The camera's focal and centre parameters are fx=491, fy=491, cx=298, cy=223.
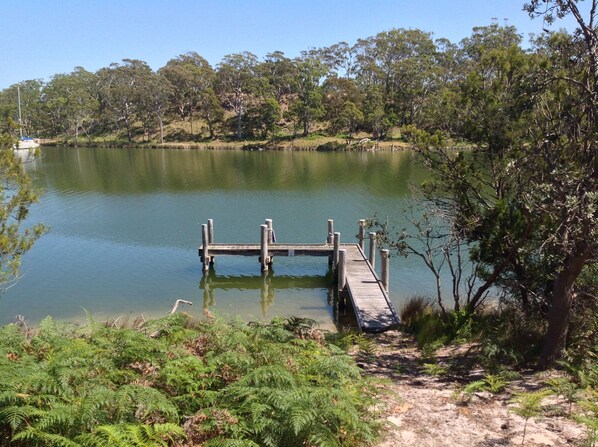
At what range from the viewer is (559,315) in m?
7.96

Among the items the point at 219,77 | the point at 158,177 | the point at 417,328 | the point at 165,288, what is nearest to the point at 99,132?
the point at 219,77

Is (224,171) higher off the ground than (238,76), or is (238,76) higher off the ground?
(238,76)

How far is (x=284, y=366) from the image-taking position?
6.62 meters

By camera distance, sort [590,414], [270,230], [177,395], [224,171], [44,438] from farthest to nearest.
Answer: [224,171] < [270,230] < [177,395] < [590,414] < [44,438]

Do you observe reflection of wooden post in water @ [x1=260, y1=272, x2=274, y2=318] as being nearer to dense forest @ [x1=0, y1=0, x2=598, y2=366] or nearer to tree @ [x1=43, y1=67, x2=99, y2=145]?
dense forest @ [x1=0, y1=0, x2=598, y2=366]

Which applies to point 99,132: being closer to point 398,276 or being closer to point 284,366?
point 398,276

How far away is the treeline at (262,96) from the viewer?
78812 mm

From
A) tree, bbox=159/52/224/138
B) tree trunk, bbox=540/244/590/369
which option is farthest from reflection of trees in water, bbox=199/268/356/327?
tree, bbox=159/52/224/138

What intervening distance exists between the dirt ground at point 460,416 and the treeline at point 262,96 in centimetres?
6935

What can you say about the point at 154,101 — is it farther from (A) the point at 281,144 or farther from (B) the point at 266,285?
(B) the point at 266,285

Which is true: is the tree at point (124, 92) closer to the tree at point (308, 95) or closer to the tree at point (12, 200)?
the tree at point (308, 95)

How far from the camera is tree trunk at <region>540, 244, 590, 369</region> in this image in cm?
785

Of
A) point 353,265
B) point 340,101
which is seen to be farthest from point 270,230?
point 340,101

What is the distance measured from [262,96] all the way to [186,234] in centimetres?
6469
